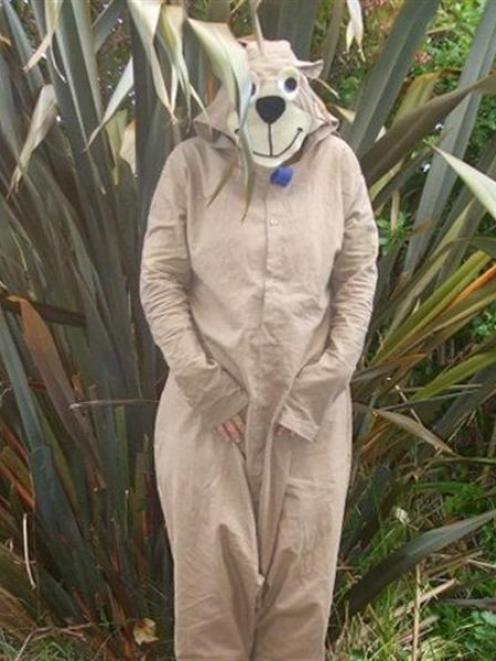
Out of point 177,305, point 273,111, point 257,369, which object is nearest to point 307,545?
point 257,369

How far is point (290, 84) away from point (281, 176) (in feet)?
0.59

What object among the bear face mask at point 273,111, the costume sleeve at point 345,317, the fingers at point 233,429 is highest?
the bear face mask at point 273,111

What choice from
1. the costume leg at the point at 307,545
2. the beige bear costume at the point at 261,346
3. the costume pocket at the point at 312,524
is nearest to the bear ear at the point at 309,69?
the beige bear costume at the point at 261,346

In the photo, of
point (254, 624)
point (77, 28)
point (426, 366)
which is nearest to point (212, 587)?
point (254, 624)

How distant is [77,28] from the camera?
2.70 meters

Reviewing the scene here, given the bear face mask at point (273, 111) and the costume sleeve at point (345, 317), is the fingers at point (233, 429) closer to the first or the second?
the costume sleeve at point (345, 317)

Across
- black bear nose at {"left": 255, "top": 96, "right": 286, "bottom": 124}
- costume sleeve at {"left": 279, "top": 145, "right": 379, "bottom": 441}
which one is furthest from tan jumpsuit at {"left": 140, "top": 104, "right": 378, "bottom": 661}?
black bear nose at {"left": 255, "top": 96, "right": 286, "bottom": 124}

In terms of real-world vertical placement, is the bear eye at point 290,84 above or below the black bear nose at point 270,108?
above

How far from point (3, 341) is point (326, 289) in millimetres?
939

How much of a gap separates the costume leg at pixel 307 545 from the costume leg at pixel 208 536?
5 centimetres

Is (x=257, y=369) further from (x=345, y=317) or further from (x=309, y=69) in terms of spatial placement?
(x=309, y=69)

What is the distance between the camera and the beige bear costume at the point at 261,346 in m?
2.31

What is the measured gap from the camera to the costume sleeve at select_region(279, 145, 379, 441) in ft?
7.68

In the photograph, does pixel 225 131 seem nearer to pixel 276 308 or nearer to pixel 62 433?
pixel 276 308
